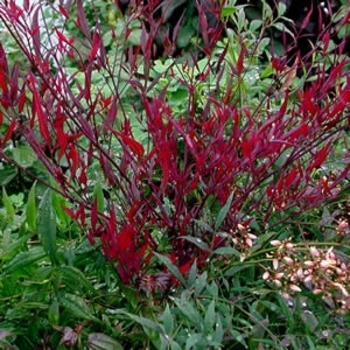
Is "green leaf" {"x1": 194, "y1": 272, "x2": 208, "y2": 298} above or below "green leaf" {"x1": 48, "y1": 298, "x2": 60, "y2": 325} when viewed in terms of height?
above

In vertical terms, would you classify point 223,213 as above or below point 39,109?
below

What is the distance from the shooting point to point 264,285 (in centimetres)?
180

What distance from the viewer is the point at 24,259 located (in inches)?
68.6

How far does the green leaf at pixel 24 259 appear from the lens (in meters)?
1.74

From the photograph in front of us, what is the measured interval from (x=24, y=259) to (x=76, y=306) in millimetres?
153

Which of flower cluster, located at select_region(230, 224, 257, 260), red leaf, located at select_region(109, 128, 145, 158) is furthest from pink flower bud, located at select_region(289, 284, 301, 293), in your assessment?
red leaf, located at select_region(109, 128, 145, 158)

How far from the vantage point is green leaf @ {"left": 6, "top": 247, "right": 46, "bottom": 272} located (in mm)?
1736

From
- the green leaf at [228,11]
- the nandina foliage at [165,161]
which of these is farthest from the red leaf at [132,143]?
the green leaf at [228,11]

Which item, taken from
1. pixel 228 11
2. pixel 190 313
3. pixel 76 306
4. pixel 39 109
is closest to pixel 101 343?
→ pixel 76 306

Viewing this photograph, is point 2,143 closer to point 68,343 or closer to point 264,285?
point 68,343

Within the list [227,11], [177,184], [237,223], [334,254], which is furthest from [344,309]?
[227,11]

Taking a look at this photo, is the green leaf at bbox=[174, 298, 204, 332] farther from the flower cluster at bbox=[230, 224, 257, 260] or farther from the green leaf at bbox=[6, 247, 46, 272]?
the green leaf at bbox=[6, 247, 46, 272]

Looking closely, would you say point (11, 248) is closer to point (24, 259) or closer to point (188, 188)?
point (24, 259)

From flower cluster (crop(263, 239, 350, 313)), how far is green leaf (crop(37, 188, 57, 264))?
0.42 metres
